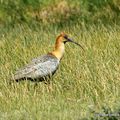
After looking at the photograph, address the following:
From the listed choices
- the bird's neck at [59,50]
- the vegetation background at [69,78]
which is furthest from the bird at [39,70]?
the bird's neck at [59,50]

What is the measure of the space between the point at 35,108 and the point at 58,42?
9.35 feet

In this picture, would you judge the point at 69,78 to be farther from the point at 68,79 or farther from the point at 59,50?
the point at 59,50

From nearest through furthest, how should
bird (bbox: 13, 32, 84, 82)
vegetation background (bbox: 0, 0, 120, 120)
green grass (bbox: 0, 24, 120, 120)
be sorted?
1. vegetation background (bbox: 0, 0, 120, 120)
2. green grass (bbox: 0, 24, 120, 120)
3. bird (bbox: 13, 32, 84, 82)

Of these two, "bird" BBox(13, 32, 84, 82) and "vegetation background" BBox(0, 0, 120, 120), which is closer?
"vegetation background" BBox(0, 0, 120, 120)

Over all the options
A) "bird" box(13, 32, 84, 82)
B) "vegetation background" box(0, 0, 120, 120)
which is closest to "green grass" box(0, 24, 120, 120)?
"vegetation background" box(0, 0, 120, 120)

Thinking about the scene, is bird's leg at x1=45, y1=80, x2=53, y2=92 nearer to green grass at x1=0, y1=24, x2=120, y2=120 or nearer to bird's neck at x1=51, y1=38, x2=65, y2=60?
green grass at x1=0, y1=24, x2=120, y2=120

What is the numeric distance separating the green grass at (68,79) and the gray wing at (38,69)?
0.16 m

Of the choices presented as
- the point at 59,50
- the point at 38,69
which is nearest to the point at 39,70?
the point at 38,69

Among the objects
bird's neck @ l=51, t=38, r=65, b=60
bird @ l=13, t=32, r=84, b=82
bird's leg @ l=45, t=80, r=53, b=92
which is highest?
bird's neck @ l=51, t=38, r=65, b=60

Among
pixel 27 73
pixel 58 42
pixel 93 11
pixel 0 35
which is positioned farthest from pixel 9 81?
pixel 93 11

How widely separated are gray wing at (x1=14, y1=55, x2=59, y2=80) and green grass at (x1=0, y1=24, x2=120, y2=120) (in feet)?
0.54

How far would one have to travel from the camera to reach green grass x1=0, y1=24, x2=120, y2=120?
28.1ft

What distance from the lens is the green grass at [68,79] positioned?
337 inches

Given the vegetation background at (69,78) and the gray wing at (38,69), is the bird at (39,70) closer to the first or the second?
the gray wing at (38,69)
